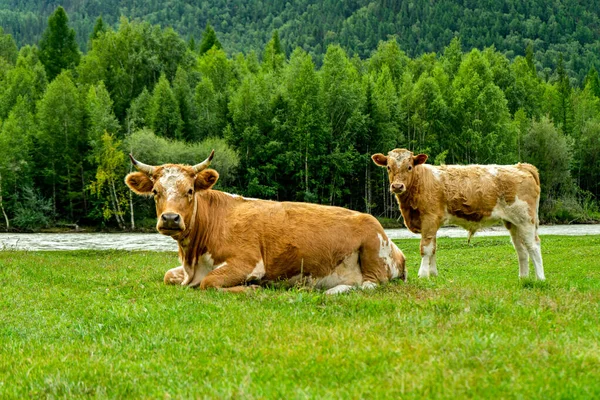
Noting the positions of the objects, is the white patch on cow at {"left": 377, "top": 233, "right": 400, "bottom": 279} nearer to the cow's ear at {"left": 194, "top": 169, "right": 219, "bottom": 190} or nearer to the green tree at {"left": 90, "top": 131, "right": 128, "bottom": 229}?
the cow's ear at {"left": 194, "top": 169, "right": 219, "bottom": 190}

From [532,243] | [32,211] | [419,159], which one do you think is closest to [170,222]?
[419,159]

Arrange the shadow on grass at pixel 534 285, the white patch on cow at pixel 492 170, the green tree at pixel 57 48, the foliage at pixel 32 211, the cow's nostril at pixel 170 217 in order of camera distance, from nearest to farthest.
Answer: the cow's nostril at pixel 170 217 < the shadow on grass at pixel 534 285 < the white patch on cow at pixel 492 170 < the foliage at pixel 32 211 < the green tree at pixel 57 48

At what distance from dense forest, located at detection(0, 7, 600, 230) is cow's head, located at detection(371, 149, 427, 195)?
51.9 m

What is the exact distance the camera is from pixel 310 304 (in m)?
8.33

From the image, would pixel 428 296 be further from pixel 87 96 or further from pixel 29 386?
pixel 87 96

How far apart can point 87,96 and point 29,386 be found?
72.4 metres

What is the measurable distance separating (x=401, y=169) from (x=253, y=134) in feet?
189

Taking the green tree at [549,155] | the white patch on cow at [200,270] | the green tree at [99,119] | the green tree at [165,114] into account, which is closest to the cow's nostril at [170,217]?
the white patch on cow at [200,270]

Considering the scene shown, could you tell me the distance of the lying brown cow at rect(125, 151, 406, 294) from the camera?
1015cm

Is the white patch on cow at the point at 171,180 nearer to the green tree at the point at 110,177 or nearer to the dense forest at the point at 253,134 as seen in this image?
the dense forest at the point at 253,134

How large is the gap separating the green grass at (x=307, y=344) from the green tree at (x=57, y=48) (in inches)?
3867

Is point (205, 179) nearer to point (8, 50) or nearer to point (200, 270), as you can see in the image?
point (200, 270)

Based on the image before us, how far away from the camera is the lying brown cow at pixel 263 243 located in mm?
10148

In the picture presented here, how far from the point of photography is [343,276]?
10320mm
